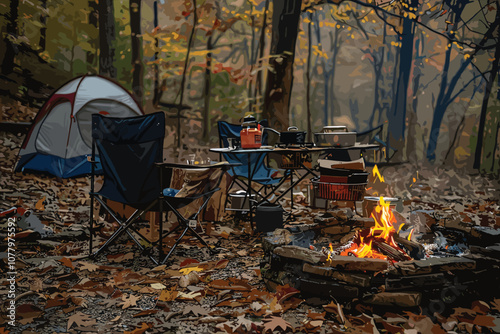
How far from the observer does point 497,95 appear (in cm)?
1220

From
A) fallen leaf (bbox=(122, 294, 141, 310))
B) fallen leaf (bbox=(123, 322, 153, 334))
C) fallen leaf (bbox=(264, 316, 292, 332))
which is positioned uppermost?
fallen leaf (bbox=(264, 316, 292, 332))

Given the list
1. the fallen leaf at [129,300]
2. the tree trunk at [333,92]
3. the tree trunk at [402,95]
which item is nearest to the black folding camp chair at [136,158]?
the fallen leaf at [129,300]

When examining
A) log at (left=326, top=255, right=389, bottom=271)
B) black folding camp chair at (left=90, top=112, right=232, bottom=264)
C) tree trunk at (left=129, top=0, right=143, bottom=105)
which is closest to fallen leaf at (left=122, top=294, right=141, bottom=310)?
black folding camp chair at (left=90, top=112, right=232, bottom=264)

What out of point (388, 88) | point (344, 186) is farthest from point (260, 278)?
point (388, 88)

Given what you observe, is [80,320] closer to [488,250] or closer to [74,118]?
[488,250]

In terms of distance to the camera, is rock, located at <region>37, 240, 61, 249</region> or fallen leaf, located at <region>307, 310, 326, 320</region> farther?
rock, located at <region>37, 240, 61, 249</region>

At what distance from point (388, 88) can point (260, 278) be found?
22.5 meters

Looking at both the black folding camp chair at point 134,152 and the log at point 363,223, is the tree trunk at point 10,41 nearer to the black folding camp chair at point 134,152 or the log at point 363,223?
the black folding camp chair at point 134,152

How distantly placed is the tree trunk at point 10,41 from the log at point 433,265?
10202 mm

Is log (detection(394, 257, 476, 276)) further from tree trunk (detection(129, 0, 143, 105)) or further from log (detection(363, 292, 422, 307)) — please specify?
tree trunk (detection(129, 0, 143, 105))

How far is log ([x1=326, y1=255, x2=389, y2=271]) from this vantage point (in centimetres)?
261

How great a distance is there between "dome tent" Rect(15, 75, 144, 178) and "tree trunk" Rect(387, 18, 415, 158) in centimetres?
856

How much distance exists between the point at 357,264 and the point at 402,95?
1126 centimetres

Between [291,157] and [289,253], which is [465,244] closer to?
[289,253]
